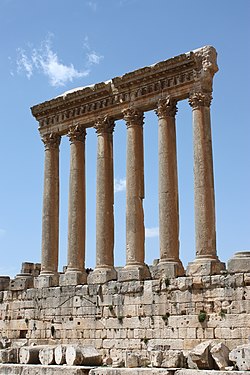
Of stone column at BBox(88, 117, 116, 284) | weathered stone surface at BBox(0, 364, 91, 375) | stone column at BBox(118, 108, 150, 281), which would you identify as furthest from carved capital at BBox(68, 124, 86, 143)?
weathered stone surface at BBox(0, 364, 91, 375)

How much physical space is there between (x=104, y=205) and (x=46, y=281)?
4525 millimetres

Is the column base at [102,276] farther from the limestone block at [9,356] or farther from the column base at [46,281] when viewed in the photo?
the limestone block at [9,356]

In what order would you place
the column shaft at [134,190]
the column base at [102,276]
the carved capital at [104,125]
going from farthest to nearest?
the carved capital at [104,125]
the column base at [102,276]
the column shaft at [134,190]

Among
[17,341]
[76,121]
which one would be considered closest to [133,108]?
[76,121]

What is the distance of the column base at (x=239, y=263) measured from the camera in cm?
2225

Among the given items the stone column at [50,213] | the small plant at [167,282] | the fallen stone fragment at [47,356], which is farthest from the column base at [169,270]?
the stone column at [50,213]

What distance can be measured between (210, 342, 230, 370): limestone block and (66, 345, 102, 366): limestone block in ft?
14.9

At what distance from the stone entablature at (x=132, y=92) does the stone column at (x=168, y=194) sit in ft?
2.80

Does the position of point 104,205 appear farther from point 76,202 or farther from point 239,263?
point 239,263

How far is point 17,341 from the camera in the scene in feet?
93.0

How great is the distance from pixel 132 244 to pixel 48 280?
493 cm

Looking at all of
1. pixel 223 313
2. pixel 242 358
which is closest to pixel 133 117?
pixel 223 313

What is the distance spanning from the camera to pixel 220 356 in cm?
1888

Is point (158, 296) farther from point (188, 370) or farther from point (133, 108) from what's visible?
point (133, 108)
